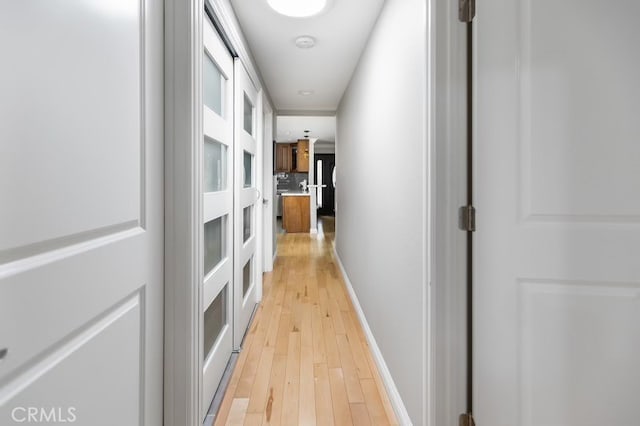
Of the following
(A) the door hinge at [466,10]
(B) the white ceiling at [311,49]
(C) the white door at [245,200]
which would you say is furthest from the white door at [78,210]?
(B) the white ceiling at [311,49]

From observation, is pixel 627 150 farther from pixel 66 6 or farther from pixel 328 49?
pixel 328 49

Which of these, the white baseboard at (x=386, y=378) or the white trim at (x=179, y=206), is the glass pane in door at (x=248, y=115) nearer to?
the white trim at (x=179, y=206)

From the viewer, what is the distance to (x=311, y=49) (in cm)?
282

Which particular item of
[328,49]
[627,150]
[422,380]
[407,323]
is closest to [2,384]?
[422,380]

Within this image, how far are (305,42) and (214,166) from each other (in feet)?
4.63

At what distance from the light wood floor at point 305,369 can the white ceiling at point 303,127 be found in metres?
3.80

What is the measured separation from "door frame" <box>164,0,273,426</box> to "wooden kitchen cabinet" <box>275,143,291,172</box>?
789cm

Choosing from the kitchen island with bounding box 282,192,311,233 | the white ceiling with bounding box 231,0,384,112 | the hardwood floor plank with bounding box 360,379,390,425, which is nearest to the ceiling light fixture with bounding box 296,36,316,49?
the white ceiling with bounding box 231,0,384,112

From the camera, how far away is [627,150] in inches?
39.0

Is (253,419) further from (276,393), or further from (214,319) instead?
(214,319)

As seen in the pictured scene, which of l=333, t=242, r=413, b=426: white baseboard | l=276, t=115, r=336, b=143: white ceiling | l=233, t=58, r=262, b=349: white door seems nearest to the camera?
l=333, t=242, r=413, b=426: white baseboard

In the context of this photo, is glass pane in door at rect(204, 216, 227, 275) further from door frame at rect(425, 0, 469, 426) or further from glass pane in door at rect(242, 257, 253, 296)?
door frame at rect(425, 0, 469, 426)

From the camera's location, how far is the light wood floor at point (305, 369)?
1655 mm

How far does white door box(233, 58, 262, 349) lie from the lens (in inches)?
90.3
